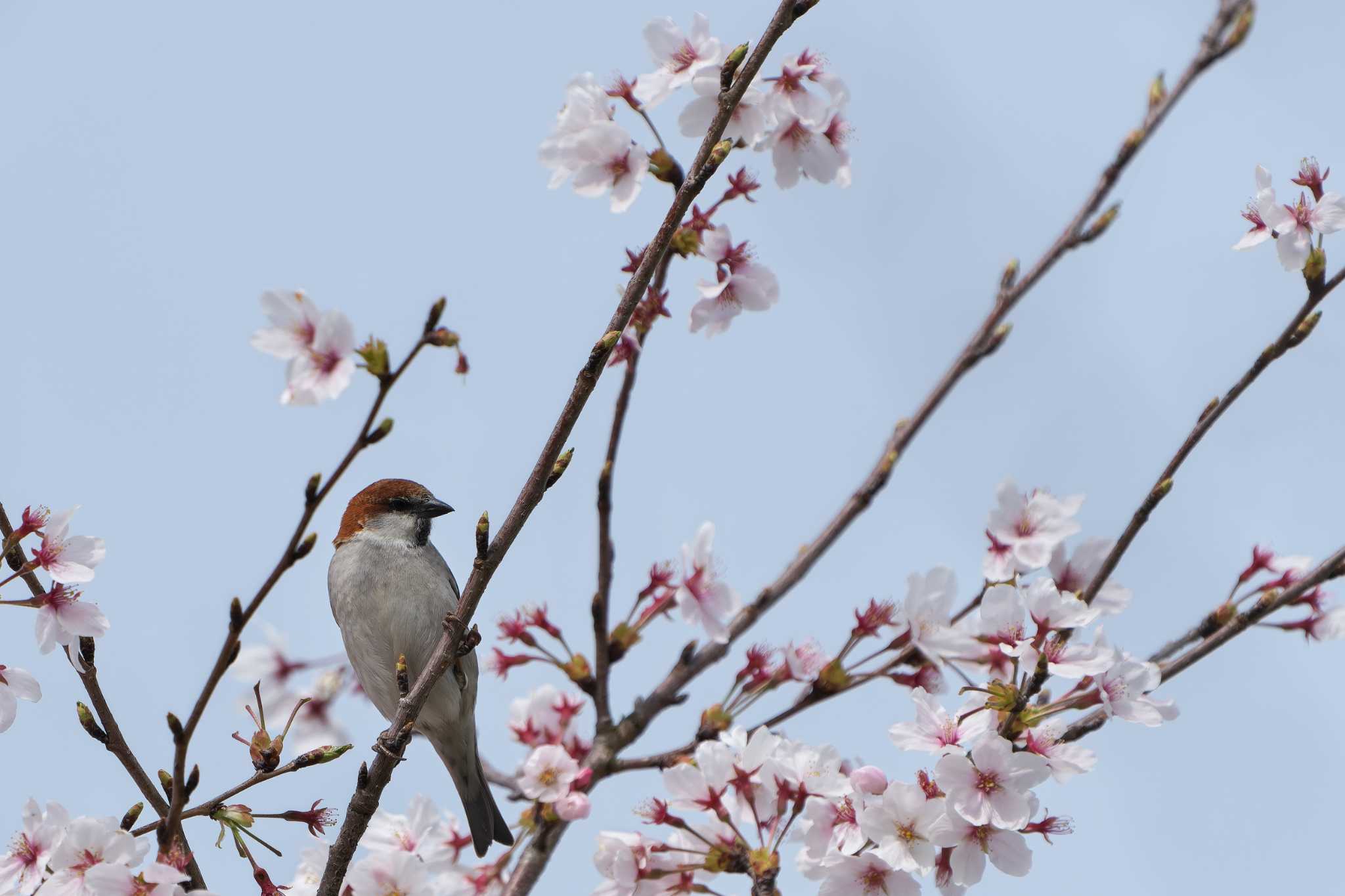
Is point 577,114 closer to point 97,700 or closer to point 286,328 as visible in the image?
point 286,328

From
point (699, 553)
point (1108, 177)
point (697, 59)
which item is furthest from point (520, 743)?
point (1108, 177)

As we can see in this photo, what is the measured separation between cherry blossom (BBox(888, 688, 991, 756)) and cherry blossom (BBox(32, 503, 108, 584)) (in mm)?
2231

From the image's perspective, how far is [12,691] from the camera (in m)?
3.29

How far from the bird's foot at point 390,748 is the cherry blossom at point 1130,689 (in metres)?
1.90

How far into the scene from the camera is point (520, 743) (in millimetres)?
4652

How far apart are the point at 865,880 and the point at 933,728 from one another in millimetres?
522

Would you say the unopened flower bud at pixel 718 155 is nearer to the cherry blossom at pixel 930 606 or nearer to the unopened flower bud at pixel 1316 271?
the cherry blossom at pixel 930 606

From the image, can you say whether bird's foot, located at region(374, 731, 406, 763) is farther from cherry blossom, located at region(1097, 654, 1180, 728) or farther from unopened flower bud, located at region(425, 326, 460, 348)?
cherry blossom, located at region(1097, 654, 1180, 728)

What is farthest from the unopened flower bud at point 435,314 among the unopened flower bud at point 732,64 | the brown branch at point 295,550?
the unopened flower bud at point 732,64

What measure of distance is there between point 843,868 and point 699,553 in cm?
118

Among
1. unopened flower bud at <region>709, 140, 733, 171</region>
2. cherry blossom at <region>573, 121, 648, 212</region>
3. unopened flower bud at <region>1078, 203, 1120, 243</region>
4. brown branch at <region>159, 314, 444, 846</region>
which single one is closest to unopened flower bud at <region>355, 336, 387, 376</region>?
brown branch at <region>159, 314, 444, 846</region>

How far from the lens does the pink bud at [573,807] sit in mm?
3992

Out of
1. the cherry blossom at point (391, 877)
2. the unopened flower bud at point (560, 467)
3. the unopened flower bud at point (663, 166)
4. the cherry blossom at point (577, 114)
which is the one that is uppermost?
the cherry blossom at point (577, 114)

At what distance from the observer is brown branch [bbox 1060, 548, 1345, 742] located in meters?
3.65
